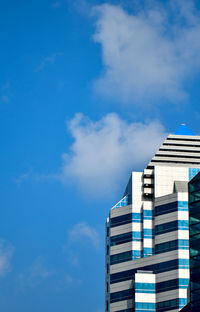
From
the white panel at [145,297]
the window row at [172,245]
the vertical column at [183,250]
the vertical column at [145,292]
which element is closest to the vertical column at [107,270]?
the white panel at [145,297]

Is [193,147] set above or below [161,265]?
above

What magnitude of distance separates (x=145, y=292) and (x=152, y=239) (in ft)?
44.1

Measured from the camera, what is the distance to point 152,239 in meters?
157

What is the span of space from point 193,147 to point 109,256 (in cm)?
3598

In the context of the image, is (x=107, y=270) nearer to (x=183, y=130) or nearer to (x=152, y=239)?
(x=152, y=239)

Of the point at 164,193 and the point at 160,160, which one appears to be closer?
the point at 164,193

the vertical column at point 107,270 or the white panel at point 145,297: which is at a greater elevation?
the vertical column at point 107,270

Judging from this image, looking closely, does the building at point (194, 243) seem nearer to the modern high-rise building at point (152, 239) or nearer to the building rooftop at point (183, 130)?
the modern high-rise building at point (152, 239)

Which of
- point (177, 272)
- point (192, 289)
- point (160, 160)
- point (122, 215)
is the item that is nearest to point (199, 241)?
point (192, 289)

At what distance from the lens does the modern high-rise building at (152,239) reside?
5807 inches

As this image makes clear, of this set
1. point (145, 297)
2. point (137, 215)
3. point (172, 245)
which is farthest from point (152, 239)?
point (145, 297)

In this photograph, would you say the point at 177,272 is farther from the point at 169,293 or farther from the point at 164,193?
the point at 164,193

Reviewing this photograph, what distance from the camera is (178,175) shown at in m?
162

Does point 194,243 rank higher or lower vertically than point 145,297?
lower
